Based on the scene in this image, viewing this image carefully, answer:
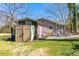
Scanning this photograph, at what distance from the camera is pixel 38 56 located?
11.7 ft

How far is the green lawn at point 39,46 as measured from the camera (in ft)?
11.7

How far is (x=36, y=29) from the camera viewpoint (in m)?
3.65

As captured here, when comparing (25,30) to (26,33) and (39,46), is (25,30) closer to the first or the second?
(26,33)

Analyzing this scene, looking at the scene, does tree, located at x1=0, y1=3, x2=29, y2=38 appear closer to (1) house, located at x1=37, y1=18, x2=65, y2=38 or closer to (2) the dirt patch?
(1) house, located at x1=37, y1=18, x2=65, y2=38

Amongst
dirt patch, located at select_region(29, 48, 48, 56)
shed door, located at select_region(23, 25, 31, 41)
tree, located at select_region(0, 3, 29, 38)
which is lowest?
dirt patch, located at select_region(29, 48, 48, 56)

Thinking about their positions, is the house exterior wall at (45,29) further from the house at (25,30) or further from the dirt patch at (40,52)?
the dirt patch at (40,52)

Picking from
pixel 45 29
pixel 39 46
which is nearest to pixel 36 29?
pixel 45 29

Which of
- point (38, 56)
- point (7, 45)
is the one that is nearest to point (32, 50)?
point (38, 56)

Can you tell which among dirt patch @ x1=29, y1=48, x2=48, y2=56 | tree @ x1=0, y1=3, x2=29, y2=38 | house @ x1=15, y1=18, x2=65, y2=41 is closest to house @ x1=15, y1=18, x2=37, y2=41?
house @ x1=15, y1=18, x2=65, y2=41

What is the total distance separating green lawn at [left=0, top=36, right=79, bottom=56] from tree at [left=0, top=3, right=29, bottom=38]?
0.87 feet

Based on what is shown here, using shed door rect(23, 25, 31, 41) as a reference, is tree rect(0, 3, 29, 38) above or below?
above

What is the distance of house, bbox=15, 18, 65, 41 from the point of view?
3.63 m

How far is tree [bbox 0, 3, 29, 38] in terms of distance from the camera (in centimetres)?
360

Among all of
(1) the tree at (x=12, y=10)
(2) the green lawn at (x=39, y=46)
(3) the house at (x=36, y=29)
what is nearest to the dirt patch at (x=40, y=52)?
(2) the green lawn at (x=39, y=46)
